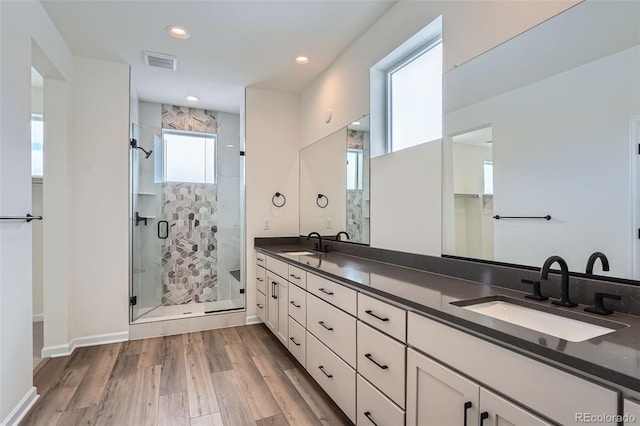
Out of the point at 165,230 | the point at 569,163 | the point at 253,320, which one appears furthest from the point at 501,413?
the point at 165,230

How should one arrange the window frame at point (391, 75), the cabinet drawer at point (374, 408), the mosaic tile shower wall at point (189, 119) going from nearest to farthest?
the cabinet drawer at point (374, 408) → the window frame at point (391, 75) → the mosaic tile shower wall at point (189, 119)

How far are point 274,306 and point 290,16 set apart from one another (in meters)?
2.42

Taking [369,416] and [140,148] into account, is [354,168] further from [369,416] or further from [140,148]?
[140,148]

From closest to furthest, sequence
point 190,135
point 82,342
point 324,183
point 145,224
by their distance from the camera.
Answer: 1. point 82,342
2. point 324,183
3. point 145,224
4. point 190,135

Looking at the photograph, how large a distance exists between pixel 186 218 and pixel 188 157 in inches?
30.9

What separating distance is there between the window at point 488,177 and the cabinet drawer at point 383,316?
0.79m

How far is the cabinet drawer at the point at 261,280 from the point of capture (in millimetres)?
3333

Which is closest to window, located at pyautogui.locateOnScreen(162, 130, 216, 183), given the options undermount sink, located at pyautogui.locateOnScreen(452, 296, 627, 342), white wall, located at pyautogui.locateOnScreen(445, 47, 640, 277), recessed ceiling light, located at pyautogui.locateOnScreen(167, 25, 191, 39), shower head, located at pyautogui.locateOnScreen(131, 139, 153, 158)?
shower head, located at pyautogui.locateOnScreen(131, 139, 153, 158)

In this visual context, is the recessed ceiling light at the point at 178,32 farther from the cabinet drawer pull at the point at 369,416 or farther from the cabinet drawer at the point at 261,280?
the cabinet drawer pull at the point at 369,416

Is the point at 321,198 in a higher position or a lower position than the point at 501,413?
higher

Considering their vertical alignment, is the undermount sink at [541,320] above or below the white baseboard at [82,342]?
above

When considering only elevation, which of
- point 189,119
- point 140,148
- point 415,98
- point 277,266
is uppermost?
point 189,119

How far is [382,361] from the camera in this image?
146cm

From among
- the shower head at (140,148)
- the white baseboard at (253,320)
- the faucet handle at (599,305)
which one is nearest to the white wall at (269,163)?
the white baseboard at (253,320)
